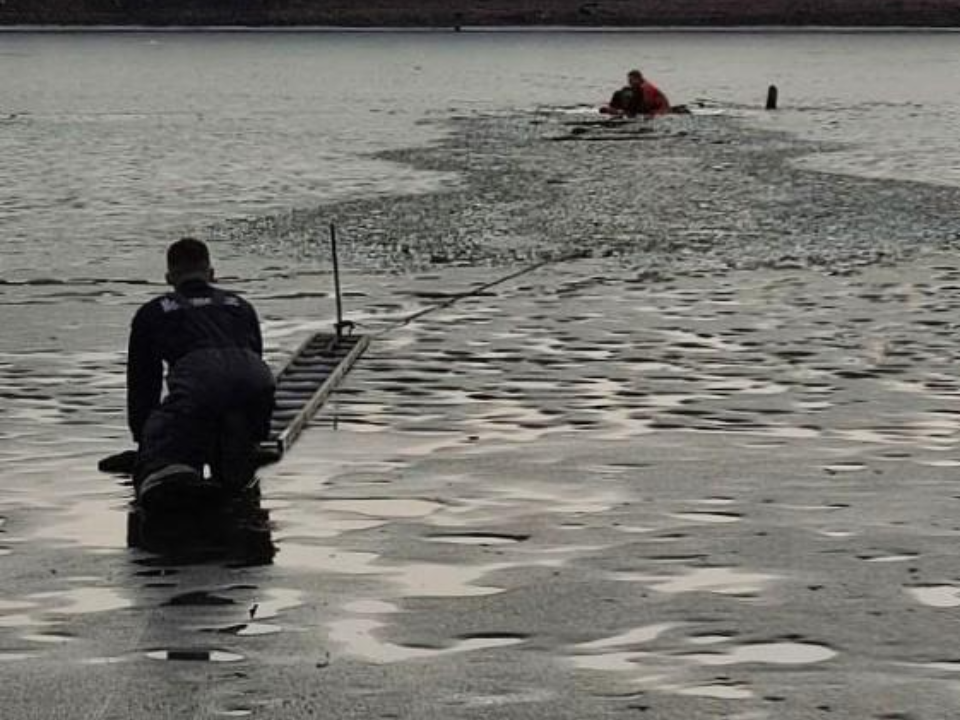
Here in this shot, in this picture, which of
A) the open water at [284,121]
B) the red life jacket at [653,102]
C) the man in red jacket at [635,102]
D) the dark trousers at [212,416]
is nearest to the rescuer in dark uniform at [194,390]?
the dark trousers at [212,416]

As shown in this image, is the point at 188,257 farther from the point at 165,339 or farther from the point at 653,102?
the point at 653,102

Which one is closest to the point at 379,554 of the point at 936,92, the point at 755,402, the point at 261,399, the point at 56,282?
the point at 261,399

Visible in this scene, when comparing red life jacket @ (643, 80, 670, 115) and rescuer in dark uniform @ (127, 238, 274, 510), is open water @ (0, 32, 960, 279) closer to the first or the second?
red life jacket @ (643, 80, 670, 115)

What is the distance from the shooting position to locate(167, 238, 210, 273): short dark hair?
13.1 meters

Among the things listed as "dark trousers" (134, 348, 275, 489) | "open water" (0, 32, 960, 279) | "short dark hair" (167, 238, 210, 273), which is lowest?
"open water" (0, 32, 960, 279)

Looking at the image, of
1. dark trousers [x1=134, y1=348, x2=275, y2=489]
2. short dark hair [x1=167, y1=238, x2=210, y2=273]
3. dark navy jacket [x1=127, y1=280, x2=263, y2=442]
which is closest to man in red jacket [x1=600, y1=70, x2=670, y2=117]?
short dark hair [x1=167, y1=238, x2=210, y2=273]

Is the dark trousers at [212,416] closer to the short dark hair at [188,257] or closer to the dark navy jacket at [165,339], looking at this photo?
the dark navy jacket at [165,339]

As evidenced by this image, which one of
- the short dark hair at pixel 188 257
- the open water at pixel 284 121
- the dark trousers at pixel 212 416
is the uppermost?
the short dark hair at pixel 188 257

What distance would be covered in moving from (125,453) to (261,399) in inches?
53.1

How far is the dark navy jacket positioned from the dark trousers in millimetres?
103

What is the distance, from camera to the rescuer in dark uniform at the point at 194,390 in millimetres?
12453

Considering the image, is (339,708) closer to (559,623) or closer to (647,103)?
(559,623)

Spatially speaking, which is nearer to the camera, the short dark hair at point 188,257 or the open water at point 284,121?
the short dark hair at point 188,257

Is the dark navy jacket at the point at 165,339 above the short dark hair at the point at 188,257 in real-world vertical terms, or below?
below
